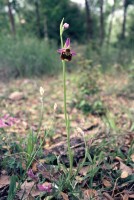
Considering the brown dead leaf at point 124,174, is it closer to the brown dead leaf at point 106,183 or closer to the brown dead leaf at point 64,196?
the brown dead leaf at point 106,183

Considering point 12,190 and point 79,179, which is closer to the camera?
point 12,190

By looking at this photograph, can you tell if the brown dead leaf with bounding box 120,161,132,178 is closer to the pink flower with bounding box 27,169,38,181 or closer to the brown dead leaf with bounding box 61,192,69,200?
the brown dead leaf with bounding box 61,192,69,200

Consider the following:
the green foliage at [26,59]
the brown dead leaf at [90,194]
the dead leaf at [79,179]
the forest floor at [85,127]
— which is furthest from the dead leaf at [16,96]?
the brown dead leaf at [90,194]

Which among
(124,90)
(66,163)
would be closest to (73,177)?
(66,163)

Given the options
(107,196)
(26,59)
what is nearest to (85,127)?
(107,196)

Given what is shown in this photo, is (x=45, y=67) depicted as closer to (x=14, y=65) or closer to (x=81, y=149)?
(x=14, y=65)

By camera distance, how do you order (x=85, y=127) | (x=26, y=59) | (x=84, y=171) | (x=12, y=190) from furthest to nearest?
(x=26, y=59), (x=85, y=127), (x=84, y=171), (x=12, y=190)

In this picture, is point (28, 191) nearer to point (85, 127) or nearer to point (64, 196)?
point (64, 196)
